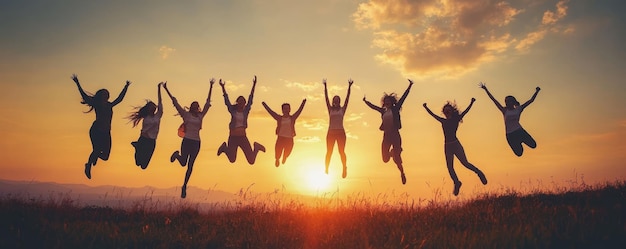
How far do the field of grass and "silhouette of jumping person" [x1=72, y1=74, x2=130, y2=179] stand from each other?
2880mm

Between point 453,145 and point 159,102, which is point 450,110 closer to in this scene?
point 453,145

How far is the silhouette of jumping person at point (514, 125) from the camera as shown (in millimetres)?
14422

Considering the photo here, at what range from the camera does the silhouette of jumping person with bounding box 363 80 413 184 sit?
14.2 metres

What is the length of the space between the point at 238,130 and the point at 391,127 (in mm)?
4993

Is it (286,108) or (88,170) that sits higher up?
(286,108)

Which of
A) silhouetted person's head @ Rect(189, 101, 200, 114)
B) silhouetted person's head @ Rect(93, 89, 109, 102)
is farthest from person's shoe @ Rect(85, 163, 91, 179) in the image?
silhouetted person's head @ Rect(189, 101, 200, 114)

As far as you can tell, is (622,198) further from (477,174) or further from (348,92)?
(348,92)

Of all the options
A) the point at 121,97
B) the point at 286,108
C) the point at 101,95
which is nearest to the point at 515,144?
the point at 286,108

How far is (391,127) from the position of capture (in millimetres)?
14234

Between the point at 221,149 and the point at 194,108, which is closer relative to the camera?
the point at 194,108

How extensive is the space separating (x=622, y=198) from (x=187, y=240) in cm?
946

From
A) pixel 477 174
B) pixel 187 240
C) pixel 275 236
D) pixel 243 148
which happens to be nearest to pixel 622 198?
pixel 477 174

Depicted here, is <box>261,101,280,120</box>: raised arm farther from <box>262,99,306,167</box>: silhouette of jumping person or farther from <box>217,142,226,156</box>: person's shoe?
<box>217,142,226,156</box>: person's shoe

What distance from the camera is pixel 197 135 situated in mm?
13617
